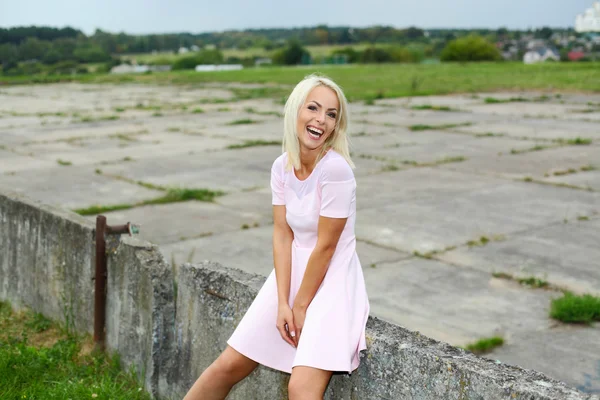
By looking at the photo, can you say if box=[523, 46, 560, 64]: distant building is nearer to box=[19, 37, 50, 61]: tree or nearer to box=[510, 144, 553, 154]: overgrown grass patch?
box=[19, 37, 50, 61]: tree

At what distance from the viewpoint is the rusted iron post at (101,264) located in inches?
171

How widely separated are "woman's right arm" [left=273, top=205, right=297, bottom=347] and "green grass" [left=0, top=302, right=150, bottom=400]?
1214 mm

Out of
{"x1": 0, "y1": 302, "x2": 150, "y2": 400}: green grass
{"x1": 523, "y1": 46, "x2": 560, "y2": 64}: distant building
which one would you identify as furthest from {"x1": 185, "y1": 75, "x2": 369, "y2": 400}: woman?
{"x1": 523, "y1": 46, "x2": 560, "y2": 64}: distant building

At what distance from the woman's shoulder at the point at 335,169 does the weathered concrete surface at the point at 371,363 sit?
1.79 feet

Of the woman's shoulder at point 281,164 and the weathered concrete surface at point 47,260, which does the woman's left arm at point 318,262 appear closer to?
the woman's shoulder at point 281,164

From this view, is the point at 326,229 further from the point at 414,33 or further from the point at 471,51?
the point at 414,33

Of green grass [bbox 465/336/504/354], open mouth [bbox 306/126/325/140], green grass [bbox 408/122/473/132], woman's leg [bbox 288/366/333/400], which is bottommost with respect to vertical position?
green grass [bbox 465/336/504/354]

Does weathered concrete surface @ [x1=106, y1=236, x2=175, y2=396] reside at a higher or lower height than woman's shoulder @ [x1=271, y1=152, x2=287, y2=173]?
lower

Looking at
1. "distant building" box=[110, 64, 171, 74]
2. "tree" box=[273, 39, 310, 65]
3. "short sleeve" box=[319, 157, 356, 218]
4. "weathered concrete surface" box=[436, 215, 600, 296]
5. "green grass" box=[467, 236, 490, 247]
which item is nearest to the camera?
"short sleeve" box=[319, 157, 356, 218]

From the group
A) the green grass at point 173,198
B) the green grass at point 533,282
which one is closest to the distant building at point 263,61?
the green grass at point 173,198

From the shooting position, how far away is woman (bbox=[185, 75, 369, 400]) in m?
2.90

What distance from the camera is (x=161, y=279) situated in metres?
3.98

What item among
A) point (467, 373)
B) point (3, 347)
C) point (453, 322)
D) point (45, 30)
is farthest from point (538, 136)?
point (45, 30)

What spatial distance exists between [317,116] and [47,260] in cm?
256
